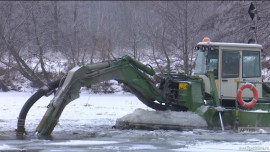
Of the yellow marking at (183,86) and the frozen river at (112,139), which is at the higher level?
the yellow marking at (183,86)

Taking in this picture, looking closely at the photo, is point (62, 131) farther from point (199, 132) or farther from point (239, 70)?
point (239, 70)

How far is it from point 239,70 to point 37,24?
20.3 m

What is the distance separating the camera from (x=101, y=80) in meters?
15.1

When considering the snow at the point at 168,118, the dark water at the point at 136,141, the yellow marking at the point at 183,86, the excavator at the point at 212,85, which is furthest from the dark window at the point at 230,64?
the dark water at the point at 136,141

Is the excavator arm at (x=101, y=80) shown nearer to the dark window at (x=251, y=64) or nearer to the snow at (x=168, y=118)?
the snow at (x=168, y=118)

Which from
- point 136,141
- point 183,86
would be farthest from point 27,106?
point 183,86

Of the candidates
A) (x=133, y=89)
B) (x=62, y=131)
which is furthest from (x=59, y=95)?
(x=133, y=89)

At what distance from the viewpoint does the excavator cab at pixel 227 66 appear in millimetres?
16188

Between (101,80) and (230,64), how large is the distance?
13.9 feet

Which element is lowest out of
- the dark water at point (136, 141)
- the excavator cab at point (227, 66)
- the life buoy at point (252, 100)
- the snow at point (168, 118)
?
the dark water at point (136, 141)

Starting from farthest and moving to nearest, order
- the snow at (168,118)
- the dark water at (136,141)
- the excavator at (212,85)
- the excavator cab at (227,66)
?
1. the excavator cab at (227,66)
2. the excavator at (212,85)
3. the snow at (168,118)
4. the dark water at (136,141)

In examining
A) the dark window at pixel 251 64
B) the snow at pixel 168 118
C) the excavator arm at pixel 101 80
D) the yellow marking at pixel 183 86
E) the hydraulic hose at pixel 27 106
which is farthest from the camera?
the dark window at pixel 251 64

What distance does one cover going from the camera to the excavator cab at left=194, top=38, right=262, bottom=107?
16188mm

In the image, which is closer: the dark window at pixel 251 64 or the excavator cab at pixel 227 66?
the excavator cab at pixel 227 66
